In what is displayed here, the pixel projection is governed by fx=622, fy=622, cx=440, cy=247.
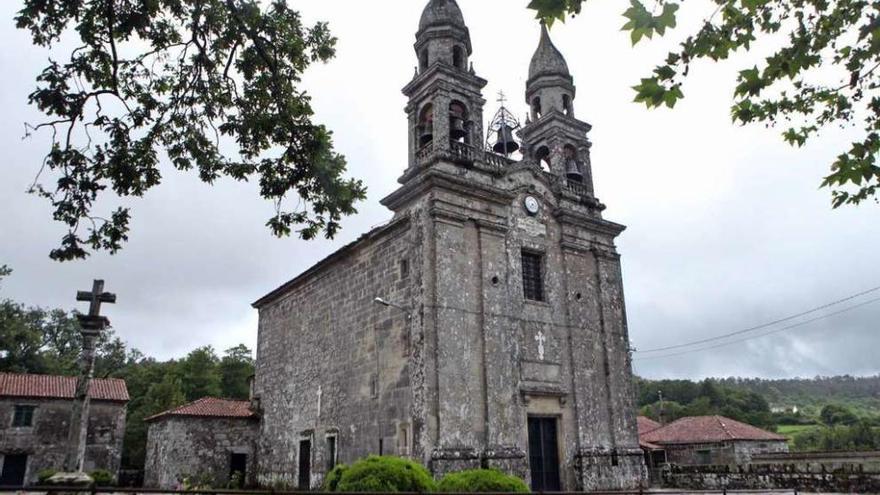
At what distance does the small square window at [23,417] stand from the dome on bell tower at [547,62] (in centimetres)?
2443

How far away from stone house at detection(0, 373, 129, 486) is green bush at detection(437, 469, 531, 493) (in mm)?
19805

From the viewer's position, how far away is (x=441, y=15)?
18.7m

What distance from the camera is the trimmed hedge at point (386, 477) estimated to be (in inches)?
433

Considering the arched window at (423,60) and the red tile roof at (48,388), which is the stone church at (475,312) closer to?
the arched window at (423,60)

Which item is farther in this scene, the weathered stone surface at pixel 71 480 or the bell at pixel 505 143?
the bell at pixel 505 143

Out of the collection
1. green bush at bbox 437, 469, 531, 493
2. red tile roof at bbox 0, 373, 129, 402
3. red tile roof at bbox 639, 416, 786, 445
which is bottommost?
green bush at bbox 437, 469, 531, 493

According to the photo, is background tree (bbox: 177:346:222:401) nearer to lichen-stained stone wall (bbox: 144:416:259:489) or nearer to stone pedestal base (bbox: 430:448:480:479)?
lichen-stained stone wall (bbox: 144:416:259:489)

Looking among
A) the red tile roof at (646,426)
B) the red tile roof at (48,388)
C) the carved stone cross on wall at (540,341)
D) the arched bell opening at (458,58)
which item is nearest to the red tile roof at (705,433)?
the red tile roof at (646,426)

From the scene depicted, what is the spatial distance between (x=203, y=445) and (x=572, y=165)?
17.1 meters

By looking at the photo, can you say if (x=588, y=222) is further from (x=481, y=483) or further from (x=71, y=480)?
(x=71, y=480)

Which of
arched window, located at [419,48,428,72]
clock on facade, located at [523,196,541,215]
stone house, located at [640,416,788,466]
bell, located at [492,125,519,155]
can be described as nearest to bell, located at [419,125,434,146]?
arched window, located at [419,48,428,72]

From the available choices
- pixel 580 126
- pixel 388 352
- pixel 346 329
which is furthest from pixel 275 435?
pixel 580 126

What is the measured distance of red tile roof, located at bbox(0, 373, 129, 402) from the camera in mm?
26094

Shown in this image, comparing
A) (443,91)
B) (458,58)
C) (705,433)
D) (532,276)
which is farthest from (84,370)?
(705,433)
